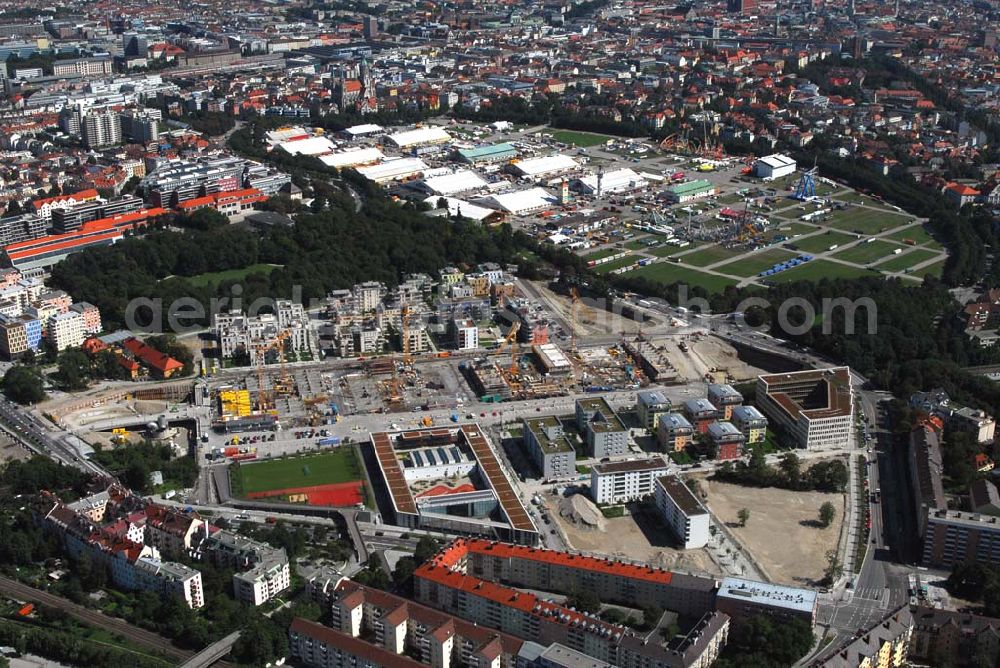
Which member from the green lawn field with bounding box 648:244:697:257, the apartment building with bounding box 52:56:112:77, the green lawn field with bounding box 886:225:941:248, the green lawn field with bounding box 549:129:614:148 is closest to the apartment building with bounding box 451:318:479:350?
the green lawn field with bounding box 648:244:697:257

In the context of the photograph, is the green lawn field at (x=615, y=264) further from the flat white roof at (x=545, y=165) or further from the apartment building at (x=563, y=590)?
the apartment building at (x=563, y=590)

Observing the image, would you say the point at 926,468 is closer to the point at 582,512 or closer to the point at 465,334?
the point at 582,512

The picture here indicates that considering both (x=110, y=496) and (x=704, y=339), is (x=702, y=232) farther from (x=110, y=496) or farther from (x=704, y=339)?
(x=110, y=496)

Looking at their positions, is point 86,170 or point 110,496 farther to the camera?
point 86,170

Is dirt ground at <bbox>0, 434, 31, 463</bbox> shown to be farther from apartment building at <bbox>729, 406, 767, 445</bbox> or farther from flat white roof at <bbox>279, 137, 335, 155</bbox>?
flat white roof at <bbox>279, 137, 335, 155</bbox>

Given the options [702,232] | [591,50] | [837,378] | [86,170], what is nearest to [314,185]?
[86,170]

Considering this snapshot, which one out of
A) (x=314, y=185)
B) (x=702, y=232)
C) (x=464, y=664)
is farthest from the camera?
(x=314, y=185)

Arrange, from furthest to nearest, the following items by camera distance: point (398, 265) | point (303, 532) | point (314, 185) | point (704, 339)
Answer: point (314, 185), point (398, 265), point (704, 339), point (303, 532)
